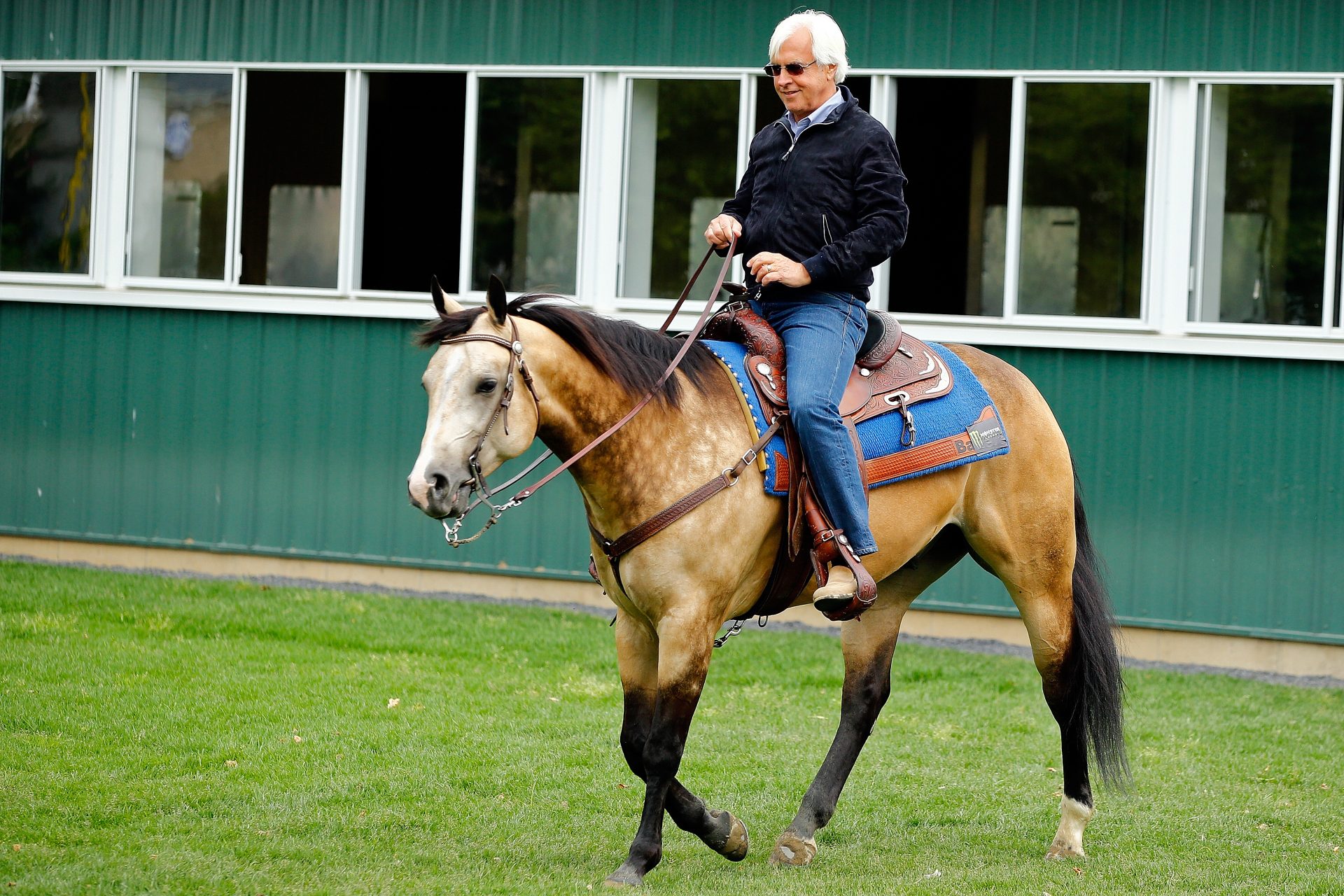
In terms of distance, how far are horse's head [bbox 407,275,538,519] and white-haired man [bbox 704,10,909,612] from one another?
1.04 meters

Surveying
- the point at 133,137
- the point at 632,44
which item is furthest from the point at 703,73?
the point at 133,137

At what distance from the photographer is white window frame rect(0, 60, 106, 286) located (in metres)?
12.1

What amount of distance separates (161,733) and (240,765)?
0.69 metres

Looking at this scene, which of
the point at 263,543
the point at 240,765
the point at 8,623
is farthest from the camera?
the point at 263,543

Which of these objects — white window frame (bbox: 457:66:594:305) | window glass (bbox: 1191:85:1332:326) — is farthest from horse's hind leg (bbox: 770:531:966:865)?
white window frame (bbox: 457:66:594:305)

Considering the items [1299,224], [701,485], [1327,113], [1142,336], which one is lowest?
[701,485]

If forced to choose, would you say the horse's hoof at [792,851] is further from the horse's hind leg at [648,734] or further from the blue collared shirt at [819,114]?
the blue collared shirt at [819,114]

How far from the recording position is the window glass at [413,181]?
458 inches

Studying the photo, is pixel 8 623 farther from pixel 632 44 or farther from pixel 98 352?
pixel 632 44

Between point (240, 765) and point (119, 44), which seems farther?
point (119, 44)

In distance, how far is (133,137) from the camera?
39.7 feet

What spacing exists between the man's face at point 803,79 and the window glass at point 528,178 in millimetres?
5922

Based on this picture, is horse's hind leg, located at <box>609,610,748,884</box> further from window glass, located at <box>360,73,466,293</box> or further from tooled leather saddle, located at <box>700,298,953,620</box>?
window glass, located at <box>360,73,466,293</box>

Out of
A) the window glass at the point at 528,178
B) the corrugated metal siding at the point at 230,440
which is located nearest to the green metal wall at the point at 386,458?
the corrugated metal siding at the point at 230,440
